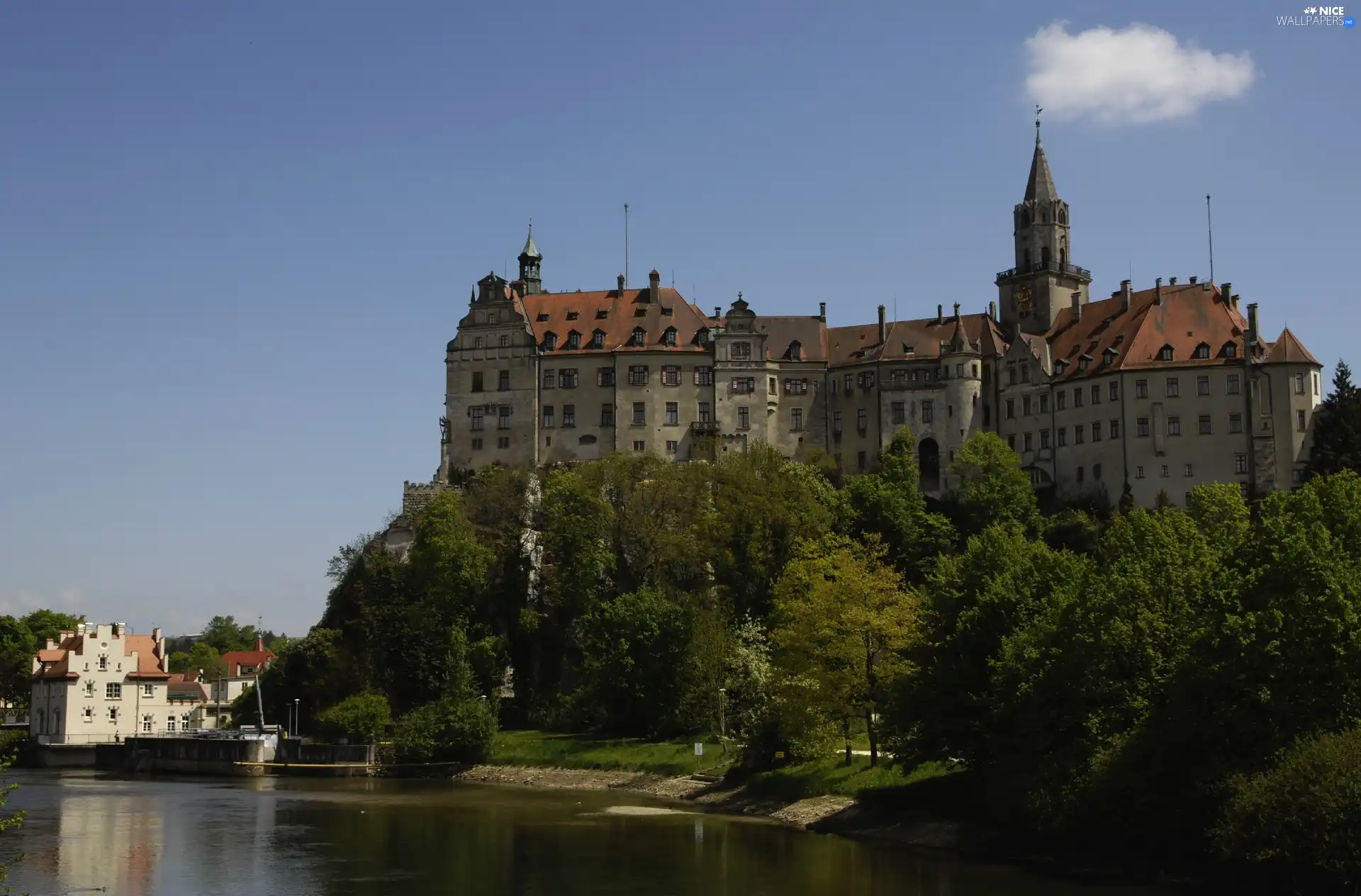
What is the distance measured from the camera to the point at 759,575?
83.7 m

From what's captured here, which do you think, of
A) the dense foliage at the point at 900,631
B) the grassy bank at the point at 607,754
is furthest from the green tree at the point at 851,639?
→ the grassy bank at the point at 607,754

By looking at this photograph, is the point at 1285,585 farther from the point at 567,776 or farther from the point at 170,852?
the point at 567,776

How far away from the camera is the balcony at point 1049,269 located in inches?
4094

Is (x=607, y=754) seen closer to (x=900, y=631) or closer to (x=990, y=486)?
(x=900, y=631)

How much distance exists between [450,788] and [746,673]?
1475 cm

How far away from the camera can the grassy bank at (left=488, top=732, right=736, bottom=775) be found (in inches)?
2704

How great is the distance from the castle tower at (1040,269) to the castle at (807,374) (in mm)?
115

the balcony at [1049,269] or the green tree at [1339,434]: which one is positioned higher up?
the balcony at [1049,269]

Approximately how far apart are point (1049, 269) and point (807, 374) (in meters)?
17.7

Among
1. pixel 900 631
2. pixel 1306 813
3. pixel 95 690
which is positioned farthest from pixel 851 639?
pixel 95 690

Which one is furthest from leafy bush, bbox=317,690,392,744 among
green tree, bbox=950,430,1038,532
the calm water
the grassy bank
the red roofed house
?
green tree, bbox=950,430,1038,532

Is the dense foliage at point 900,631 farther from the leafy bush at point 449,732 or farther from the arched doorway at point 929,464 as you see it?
the arched doorway at point 929,464

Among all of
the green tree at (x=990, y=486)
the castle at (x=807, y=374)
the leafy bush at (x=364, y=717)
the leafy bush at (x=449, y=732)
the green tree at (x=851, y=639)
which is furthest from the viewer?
the castle at (x=807, y=374)

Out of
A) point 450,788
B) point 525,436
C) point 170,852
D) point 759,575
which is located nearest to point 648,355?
point 525,436
